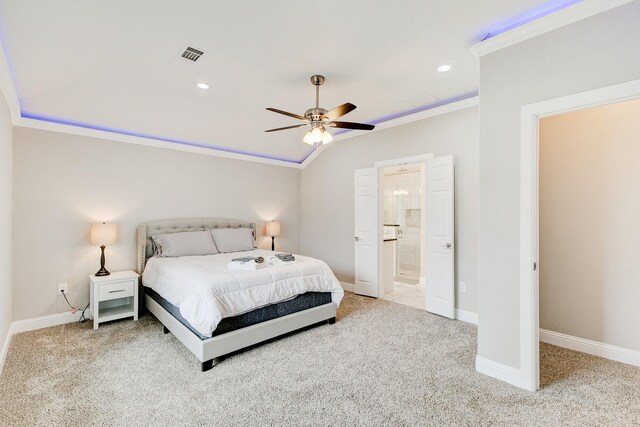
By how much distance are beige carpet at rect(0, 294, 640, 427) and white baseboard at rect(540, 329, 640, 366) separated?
103 millimetres

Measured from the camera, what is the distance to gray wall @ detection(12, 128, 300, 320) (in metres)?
3.40

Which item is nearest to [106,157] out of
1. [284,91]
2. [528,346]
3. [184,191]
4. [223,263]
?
[184,191]

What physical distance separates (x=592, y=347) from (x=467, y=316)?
115 cm

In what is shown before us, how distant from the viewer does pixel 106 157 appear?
3.93m

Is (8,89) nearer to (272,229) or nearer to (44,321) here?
(44,321)

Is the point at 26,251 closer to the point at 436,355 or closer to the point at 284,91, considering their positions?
the point at 284,91

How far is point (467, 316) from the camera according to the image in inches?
146

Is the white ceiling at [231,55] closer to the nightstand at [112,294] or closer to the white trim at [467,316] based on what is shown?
the nightstand at [112,294]

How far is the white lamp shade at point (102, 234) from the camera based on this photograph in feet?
11.8

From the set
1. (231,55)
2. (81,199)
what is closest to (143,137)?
(81,199)

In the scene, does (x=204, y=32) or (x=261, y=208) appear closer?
(x=204, y=32)

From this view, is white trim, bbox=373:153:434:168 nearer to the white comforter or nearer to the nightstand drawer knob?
the white comforter

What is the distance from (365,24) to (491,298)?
2.39 metres

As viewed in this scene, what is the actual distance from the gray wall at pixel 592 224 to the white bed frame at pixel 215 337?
241 cm
